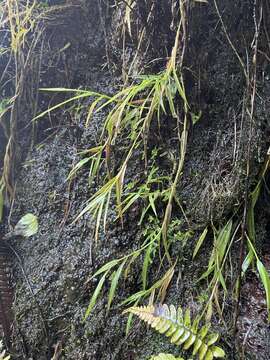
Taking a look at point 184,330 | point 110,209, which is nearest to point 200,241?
point 184,330

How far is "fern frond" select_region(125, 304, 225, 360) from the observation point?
3.45 ft

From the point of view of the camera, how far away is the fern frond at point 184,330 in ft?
3.45

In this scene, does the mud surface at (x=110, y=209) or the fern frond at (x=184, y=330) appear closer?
the fern frond at (x=184, y=330)

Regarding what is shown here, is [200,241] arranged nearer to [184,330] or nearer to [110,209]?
[184,330]

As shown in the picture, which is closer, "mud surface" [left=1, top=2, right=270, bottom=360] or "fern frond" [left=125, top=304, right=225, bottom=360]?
"fern frond" [left=125, top=304, right=225, bottom=360]

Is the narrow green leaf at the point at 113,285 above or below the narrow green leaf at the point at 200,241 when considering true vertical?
below

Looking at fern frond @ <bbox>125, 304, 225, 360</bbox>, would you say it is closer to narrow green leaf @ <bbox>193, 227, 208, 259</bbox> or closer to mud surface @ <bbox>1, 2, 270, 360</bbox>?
mud surface @ <bbox>1, 2, 270, 360</bbox>

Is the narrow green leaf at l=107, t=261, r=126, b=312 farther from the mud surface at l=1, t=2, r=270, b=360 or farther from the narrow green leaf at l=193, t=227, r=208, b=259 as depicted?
the narrow green leaf at l=193, t=227, r=208, b=259

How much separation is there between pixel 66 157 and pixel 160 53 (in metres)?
0.56

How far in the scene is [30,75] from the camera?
1820 mm

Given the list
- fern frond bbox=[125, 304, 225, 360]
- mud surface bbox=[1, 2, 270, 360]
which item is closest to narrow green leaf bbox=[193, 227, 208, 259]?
mud surface bbox=[1, 2, 270, 360]

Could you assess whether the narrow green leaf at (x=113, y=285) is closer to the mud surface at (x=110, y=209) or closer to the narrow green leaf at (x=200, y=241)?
the mud surface at (x=110, y=209)

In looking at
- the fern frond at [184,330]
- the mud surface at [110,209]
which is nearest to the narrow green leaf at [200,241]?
the mud surface at [110,209]

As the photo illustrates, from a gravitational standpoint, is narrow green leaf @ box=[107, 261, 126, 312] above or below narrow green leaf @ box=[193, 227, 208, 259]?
below
